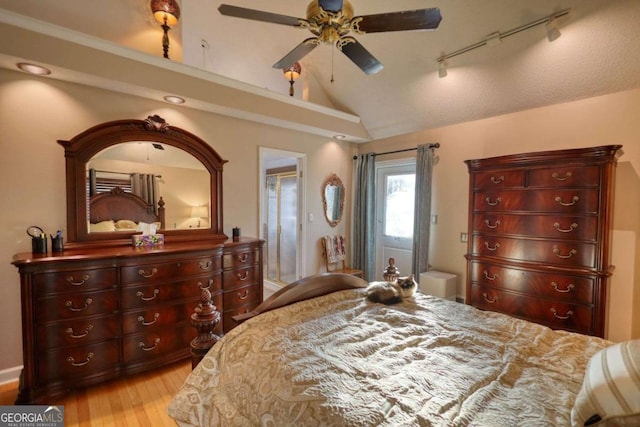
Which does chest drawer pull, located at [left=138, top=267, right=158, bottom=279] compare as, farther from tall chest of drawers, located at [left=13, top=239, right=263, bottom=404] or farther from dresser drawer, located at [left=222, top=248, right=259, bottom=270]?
dresser drawer, located at [left=222, top=248, right=259, bottom=270]

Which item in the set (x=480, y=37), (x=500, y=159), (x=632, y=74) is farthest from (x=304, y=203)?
(x=632, y=74)

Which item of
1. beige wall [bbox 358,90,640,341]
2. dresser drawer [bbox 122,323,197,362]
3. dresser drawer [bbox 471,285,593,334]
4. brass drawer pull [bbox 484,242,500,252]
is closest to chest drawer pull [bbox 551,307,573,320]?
dresser drawer [bbox 471,285,593,334]

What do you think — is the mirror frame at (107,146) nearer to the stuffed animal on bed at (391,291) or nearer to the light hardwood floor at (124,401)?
the light hardwood floor at (124,401)

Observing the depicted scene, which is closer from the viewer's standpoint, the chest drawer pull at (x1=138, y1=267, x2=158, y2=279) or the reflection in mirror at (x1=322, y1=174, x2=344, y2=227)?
the chest drawer pull at (x1=138, y1=267, x2=158, y2=279)

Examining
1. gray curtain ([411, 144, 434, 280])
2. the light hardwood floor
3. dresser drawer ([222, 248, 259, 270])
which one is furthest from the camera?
gray curtain ([411, 144, 434, 280])

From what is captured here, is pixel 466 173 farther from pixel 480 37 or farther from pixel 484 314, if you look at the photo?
pixel 484 314

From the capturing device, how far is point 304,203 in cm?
417

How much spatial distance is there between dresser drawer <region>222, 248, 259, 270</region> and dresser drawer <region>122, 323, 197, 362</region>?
633mm

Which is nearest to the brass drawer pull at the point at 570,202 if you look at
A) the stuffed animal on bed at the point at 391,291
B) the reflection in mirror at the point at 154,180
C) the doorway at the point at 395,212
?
the stuffed animal on bed at the point at 391,291

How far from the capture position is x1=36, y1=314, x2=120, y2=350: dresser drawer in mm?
1996

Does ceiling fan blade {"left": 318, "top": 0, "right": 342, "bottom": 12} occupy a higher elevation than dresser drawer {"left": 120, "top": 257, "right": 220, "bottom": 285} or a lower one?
higher

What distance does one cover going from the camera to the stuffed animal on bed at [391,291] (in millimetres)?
1896

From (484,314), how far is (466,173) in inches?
87.3

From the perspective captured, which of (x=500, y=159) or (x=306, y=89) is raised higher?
(x=306, y=89)
